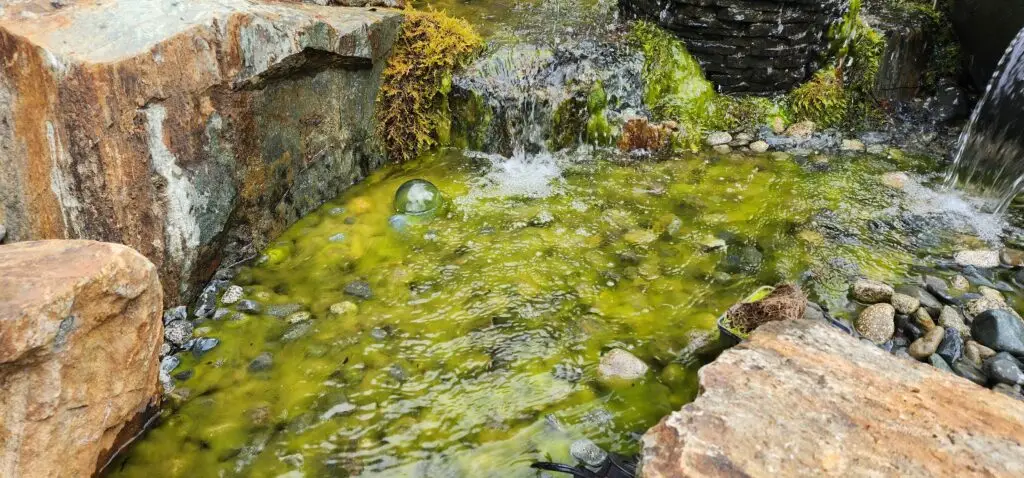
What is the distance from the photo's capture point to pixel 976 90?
6.29m

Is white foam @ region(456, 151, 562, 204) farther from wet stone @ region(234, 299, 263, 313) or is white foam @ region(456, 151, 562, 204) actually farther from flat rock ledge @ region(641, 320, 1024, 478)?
flat rock ledge @ region(641, 320, 1024, 478)

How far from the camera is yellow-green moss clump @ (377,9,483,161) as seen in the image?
551 centimetres

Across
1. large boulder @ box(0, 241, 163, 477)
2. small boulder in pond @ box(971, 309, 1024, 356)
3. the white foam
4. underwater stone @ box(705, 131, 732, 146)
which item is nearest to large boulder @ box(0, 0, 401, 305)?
large boulder @ box(0, 241, 163, 477)

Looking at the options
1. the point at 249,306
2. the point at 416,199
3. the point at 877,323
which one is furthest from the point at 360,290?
the point at 877,323

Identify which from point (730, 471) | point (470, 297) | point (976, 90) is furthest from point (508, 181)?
point (976, 90)

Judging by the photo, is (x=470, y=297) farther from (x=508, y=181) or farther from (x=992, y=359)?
(x=992, y=359)

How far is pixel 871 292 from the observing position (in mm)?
3900

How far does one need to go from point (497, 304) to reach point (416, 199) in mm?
1302

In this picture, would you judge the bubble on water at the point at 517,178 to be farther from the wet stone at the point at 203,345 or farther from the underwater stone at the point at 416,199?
the wet stone at the point at 203,345

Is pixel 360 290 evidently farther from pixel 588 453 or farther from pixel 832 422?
pixel 832 422

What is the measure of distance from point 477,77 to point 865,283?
346 cm

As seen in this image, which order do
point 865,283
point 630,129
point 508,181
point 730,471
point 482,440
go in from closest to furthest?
point 730,471 < point 482,440 < point 865,283 < point 508,181 < point 630,129

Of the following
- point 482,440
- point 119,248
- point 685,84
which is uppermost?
point 685,84

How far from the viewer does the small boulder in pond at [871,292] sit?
12.7 feet
